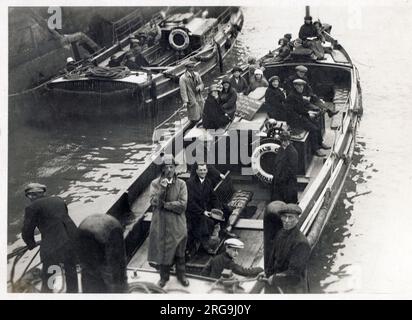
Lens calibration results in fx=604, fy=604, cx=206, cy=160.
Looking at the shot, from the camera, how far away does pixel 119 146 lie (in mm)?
14812

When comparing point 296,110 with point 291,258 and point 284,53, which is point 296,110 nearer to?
point 291,258

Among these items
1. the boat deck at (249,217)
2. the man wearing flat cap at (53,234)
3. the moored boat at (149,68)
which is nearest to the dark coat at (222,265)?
the boat deck at (249,217)

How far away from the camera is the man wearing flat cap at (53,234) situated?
7293 millimetres

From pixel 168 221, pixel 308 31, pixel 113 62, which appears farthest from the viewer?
pixel 113 62

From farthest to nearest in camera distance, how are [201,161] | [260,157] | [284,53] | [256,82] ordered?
[284,53]
[256,82]
[260,157]
[201,161]

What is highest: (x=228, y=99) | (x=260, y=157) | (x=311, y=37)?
(x=311, y=37)

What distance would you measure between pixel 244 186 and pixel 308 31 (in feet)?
20.1

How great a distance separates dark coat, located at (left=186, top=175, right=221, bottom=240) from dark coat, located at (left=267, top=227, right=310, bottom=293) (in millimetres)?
1469

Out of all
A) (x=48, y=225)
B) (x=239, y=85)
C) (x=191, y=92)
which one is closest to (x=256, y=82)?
(x=239, y=85)

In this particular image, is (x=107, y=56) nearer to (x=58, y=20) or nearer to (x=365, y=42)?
(x=58, y=20)

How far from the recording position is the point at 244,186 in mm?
10258

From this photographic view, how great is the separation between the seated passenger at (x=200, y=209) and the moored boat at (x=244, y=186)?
7.6 inches

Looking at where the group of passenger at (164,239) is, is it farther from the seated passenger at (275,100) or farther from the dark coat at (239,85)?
the dark coat at (239,85)

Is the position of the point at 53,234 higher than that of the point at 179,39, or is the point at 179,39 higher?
the point at 179,39
